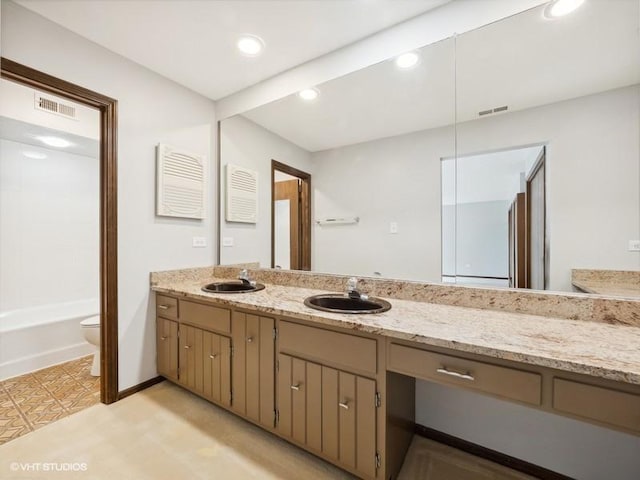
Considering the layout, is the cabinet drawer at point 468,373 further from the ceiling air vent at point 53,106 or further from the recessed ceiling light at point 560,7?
the ceiling air vent at point 53,106

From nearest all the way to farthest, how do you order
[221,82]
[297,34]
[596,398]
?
1. [596,398]
2. [297,34]
3. [221,82]

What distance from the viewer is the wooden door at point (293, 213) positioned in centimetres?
233

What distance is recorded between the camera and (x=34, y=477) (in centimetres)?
135

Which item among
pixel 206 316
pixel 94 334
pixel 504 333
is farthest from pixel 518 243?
pixel 94 334

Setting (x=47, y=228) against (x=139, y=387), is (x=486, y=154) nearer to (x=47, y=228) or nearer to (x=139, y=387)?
(x=139, y=387)

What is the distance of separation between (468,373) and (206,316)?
5.09 ft

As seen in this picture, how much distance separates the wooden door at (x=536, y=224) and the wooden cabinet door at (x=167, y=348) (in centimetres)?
234

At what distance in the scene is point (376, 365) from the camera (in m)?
1.19

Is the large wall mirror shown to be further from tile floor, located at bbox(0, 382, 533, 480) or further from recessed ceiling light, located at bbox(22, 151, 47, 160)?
recessed ceiling light, located at bbox(22, 151, 47, 160)

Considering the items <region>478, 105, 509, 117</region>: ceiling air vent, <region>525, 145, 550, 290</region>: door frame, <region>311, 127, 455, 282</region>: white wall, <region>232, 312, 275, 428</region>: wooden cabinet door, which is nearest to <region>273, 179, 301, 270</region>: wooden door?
<region>311, 127, 455, 282</region>: white wall

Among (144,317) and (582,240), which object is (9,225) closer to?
(144,317)

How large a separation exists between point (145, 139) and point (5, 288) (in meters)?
2.35

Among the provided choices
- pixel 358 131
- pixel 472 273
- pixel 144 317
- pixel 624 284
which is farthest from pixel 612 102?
pixel 144 317

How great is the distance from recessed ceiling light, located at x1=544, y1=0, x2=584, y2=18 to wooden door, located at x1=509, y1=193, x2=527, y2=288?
0.89m
